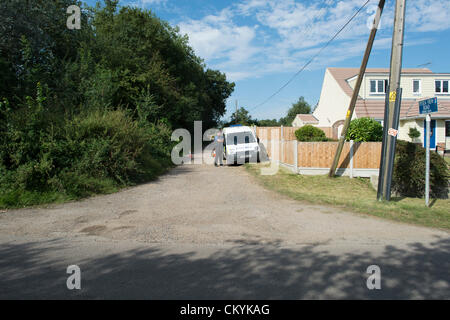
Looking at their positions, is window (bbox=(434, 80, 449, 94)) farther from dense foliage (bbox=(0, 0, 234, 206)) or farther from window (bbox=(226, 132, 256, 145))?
dense foliage (bbox=(0, 0, 234, 206))

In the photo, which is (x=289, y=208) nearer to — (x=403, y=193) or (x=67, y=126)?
(x=403, y=193)

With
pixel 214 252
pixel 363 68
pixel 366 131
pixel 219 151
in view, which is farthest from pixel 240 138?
pixel 214 252

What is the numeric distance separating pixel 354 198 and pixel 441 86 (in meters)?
24.3

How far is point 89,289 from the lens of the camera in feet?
11.1

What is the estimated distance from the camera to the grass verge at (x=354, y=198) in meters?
6.75

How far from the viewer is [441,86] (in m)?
26.4

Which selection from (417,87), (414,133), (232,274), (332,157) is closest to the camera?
(232,274)

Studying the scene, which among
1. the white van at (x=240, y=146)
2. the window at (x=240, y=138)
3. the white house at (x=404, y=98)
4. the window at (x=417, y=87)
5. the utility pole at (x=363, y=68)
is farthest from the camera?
the window at (x=417, y=87)

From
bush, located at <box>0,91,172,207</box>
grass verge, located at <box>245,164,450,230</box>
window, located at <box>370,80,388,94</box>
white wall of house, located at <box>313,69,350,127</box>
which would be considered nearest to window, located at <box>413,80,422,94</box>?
window, located at <box>370,80,388,94</box>

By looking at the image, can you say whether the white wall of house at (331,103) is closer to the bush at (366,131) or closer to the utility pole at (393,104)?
the bush at (366,131)

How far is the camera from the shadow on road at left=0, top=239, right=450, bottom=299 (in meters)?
3.31

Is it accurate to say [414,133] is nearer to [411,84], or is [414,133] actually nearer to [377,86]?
[377,86]

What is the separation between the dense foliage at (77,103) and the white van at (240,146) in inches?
136

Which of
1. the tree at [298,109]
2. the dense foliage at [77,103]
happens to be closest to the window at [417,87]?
the dense foliage at [77,103]
